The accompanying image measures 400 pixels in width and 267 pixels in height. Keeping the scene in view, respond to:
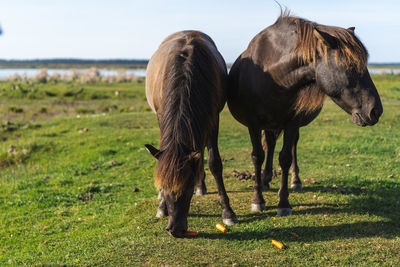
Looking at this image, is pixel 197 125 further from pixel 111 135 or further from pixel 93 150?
pixel 111 135

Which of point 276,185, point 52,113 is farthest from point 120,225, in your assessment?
point 52,113

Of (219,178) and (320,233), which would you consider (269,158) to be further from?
(320,233)

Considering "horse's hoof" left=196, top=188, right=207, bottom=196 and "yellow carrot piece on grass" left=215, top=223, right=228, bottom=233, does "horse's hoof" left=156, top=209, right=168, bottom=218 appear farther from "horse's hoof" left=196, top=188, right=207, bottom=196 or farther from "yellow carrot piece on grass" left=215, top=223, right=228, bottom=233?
"horse's hoof" left=196, top=188, right=207, bottom=196

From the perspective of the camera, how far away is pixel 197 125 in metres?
4.55

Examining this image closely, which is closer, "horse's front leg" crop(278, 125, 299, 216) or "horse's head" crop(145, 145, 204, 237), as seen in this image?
"horse's head" crop(145, 145, 204, 237)

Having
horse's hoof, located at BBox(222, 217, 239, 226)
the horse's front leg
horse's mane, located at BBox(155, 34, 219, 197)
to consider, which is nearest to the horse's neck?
the horse's front leg

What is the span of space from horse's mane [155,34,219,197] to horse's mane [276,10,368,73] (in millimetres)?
1286

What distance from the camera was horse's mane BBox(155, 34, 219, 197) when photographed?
14.0ft

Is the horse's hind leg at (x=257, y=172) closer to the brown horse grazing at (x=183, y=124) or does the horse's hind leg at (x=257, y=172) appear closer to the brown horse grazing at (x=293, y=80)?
the brown horse grazing at (x=293, y=80)

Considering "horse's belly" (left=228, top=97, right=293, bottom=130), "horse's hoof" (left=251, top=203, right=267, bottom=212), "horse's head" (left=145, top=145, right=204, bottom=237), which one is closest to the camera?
"horse's head" (left=145, top=145, right=204, bottom=237)

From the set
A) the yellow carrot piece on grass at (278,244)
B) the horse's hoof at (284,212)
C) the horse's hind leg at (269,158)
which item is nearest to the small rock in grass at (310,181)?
the horse's hind leg at (269,158)

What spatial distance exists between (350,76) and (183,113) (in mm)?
2203

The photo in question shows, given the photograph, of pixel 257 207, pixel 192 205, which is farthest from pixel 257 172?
pixel 192 205

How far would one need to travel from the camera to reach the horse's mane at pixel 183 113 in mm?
4254
